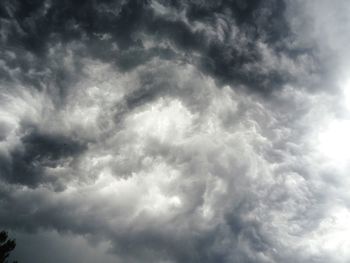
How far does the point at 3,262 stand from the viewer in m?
139

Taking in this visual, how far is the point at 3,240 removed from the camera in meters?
141

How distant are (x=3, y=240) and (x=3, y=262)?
539 cm
